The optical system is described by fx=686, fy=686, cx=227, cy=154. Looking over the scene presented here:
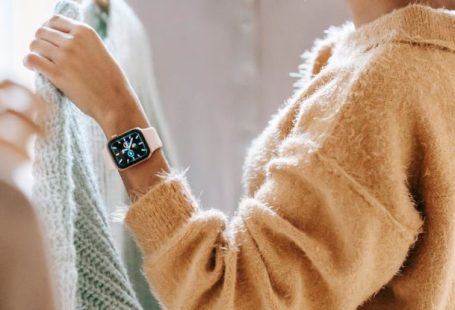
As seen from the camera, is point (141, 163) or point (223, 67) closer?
point (141, 163)

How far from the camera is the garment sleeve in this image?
63 centimetres

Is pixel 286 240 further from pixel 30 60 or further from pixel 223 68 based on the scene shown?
pixel 223 68

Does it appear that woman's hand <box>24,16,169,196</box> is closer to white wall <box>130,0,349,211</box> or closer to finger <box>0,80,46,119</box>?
finger <box>0,80,46,119</box>

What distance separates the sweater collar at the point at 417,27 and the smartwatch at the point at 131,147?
23 centimetres

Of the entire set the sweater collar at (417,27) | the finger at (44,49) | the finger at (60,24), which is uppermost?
the finger at (60,24)

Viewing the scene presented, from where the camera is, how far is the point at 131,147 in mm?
675

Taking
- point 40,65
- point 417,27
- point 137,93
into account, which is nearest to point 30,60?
point 40,65

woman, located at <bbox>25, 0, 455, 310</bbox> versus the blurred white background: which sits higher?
the blurred white background

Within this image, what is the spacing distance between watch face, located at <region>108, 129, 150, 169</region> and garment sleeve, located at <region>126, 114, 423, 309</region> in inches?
1.4

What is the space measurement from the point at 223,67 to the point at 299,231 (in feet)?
2.27

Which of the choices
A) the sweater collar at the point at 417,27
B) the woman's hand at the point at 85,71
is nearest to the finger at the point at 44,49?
the woman's hand at the point at 85,71

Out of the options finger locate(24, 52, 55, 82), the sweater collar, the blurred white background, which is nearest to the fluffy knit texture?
finger locate(24, 52, 55, 82)

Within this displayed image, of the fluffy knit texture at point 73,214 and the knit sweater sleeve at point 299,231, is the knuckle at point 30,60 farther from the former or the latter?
the knit sweater sleeve at point 299,231

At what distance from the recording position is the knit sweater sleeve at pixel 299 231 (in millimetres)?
626
